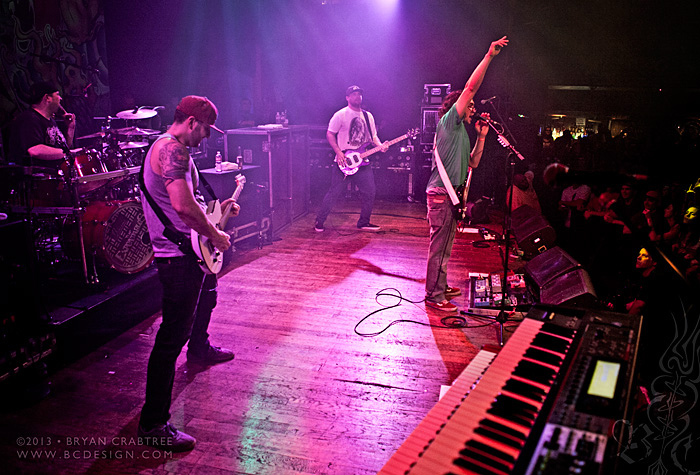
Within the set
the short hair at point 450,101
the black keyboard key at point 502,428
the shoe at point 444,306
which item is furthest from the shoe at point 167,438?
the short hair at point 450,101

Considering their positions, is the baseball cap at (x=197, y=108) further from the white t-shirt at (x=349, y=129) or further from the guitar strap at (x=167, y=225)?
the white t-shirt at (x=349, y=129)

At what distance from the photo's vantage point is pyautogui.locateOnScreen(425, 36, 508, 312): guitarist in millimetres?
4121

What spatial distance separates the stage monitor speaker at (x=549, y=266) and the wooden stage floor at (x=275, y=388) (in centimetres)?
64

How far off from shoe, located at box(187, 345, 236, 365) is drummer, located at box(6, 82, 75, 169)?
6.98 ft

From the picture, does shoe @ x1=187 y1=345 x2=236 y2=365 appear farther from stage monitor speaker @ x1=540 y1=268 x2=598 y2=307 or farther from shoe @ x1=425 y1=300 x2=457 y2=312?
stage monitor speaker @ x1=540 y1=268 x2=598 y2=307

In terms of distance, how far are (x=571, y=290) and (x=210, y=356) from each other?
2.74 metres

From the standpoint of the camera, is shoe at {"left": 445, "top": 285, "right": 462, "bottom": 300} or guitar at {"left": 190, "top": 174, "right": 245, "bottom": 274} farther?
shoe at {"left": 445, "top": 285, "right": 462, "bottom": 300}

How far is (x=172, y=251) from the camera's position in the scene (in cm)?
275

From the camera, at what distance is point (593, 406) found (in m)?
1.38

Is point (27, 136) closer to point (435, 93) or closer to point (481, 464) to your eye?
point (481, 464)

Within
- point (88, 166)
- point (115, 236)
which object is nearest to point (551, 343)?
point (115, 236)

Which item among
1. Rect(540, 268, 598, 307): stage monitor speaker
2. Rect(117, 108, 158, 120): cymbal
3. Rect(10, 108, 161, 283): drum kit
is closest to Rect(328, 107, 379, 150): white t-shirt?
Rect(117, 108, 158, 120): cymbal

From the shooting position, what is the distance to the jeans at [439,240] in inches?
173

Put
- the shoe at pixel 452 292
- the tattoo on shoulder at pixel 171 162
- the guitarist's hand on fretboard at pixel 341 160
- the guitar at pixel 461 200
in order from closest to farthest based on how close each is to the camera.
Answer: the tattoo on shoulder at pixel 171 162 < the guitar at pixel 461 200 < the shoe at pixel 452 292 < the guitarist's hand on fretboard at pixel 341 160
